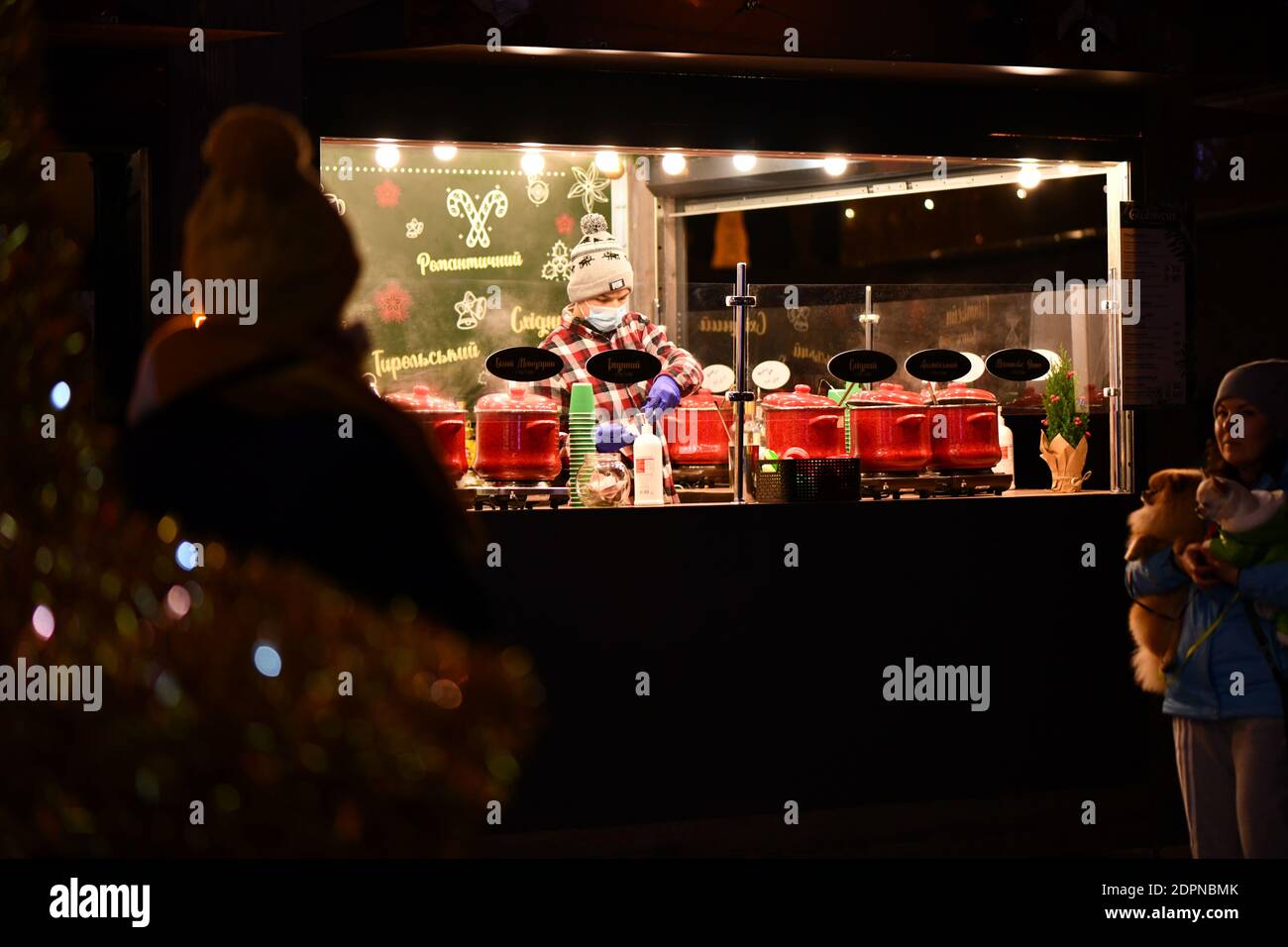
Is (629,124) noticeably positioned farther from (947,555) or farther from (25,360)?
(25,360)

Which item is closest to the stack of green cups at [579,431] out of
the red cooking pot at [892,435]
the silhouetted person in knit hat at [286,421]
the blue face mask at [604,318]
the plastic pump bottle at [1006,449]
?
the blue face mask at [604,318]

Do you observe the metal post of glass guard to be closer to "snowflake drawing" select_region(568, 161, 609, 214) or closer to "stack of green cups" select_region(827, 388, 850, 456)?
"stack of green cups" select_region(827, 388, 850, 456)

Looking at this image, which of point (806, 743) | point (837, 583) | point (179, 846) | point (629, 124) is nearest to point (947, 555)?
point (837, 583)

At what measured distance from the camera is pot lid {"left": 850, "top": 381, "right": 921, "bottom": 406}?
4832 mm

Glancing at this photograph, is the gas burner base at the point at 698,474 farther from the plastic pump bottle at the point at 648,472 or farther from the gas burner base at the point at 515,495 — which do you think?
the gas burner base at the point at 515,495

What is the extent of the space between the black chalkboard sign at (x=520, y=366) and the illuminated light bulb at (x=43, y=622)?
12.6 ft

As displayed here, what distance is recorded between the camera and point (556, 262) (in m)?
6.96

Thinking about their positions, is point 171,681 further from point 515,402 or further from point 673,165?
point 673,165

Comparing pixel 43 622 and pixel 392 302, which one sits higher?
pixel 392 302

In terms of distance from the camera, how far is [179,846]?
719 millimetres

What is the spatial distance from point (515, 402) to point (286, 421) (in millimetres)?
3186

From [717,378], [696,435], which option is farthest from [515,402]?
[717,378]

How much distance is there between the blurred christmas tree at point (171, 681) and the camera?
2.32 ft

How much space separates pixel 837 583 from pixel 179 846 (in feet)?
13.2
